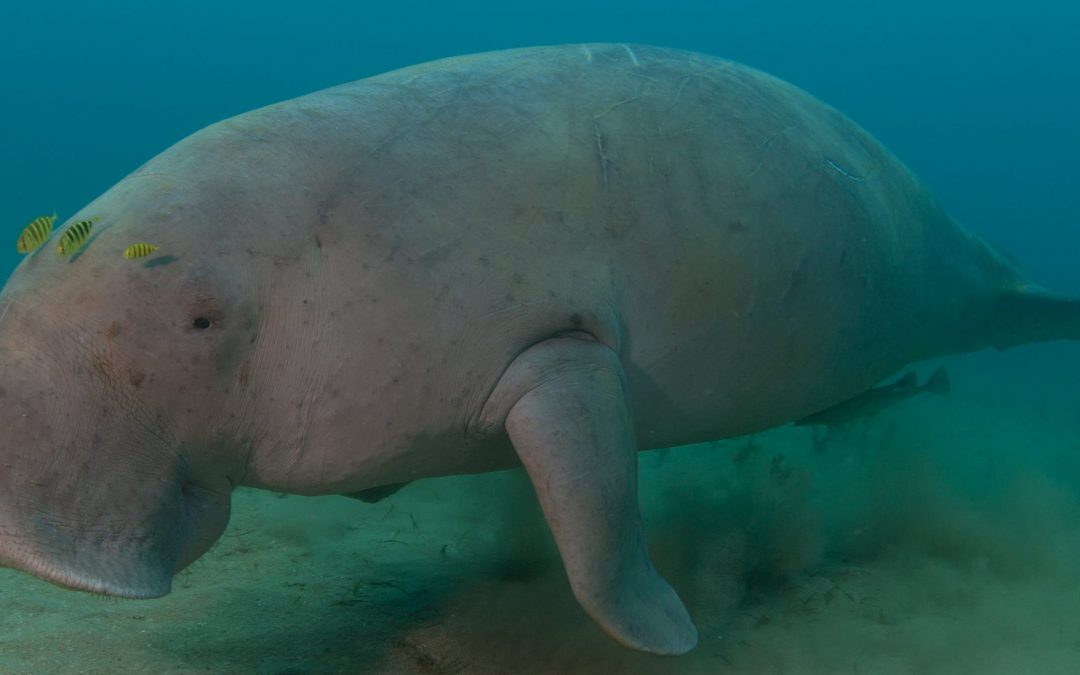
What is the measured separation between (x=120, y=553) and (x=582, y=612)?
2.43 metres

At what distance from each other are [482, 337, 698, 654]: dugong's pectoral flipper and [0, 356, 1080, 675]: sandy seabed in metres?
0.88

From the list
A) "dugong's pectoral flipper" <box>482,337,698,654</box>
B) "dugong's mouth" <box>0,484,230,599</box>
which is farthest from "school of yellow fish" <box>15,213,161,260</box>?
"dugong's pectoral flipper" <box>482,337,698,654</box>

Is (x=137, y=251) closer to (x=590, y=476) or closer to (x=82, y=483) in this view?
(x=82, y=483)

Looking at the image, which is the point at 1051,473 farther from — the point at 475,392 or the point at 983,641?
the point at 475,392

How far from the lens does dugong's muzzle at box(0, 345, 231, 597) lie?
6.64 ft

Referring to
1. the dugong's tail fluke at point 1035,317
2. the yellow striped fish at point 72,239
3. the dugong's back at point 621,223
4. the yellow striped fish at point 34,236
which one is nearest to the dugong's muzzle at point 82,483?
the yellow striped fish at point 72,239

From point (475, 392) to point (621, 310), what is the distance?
70cm

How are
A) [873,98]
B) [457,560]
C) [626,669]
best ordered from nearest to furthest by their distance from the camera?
1. [626,669]
2. [457,560]
3. [873,98]

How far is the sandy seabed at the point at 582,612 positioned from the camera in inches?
143

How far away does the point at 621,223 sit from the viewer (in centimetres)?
324

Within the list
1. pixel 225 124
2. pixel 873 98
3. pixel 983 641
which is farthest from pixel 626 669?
pixel 873 98

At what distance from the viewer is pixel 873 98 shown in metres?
95.4

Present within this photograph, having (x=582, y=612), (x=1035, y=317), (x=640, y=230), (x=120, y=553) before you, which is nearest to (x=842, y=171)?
(x=640, y=230)

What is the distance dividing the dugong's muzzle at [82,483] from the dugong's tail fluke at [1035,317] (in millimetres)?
5501
